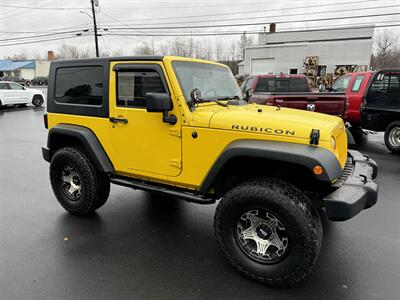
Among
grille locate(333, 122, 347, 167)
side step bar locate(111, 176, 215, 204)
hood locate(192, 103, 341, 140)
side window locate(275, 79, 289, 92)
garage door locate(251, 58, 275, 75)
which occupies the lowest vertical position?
side step bar locate(111, 176, 215, 204)

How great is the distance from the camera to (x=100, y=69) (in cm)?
380

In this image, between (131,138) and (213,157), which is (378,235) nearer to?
(213,157)

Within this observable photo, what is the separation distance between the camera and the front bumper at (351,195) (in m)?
2.56

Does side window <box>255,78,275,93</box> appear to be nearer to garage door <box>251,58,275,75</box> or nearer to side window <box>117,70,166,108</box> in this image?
side window <box>117,70,166,108</box>

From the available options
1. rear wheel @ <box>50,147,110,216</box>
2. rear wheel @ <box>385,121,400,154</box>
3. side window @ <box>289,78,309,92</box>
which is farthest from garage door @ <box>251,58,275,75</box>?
rear wheel @ <box>50,147,110,216</box>

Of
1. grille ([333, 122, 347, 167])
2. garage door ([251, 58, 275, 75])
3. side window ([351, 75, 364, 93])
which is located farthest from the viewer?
garage door ([251, 58, 275, 75])

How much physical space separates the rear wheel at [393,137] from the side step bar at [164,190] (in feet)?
21.4

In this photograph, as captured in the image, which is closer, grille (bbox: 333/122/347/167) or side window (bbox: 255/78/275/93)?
grille (bbox: 333/122/347/167)

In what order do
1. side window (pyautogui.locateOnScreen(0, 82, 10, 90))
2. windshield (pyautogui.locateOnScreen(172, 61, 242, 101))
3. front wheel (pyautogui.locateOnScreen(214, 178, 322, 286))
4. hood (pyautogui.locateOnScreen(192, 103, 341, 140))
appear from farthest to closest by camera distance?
side window (pyautogui.locateOnScreen(0, 82, 10, 90))
windshield (pyautogui.locateOnScreen(172, 61, 242, 101))
hood (pyautogui.locateOnScreen(192, 103, 341, 140))
front wheel (pyautogui.locateOnScreen(214, 178, 322, 286))

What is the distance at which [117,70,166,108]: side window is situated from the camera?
3.40m

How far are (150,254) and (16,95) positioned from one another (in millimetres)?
18615

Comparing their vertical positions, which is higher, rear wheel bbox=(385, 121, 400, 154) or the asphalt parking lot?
rear wheel bbox=(385, 121, 400, 154)

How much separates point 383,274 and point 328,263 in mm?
494

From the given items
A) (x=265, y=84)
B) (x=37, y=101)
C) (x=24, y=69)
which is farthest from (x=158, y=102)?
(x=24, y=69)
